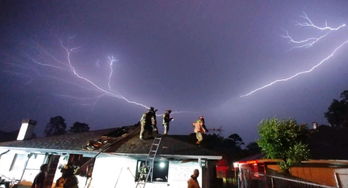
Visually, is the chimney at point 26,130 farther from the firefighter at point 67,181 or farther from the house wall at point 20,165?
the firefighter at point 67,181

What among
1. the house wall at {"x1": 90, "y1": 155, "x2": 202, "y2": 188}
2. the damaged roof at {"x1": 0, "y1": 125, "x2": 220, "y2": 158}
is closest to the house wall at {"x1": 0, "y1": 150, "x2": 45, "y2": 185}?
the damaged roof at {"x1": 0, "y1": 125, "x2": 220, "y2": 158}

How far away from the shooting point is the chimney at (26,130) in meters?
17.5

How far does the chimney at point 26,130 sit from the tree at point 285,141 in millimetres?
18037

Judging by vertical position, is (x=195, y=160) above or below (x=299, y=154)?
below

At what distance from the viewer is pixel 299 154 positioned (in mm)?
13148

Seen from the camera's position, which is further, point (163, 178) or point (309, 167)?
point (309, 167)

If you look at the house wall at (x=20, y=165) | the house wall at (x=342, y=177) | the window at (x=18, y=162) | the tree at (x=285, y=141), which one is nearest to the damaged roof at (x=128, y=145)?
the house wall at (x=20, y=165)

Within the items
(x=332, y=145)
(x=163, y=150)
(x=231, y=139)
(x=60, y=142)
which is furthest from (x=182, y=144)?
(x=231, y=139)

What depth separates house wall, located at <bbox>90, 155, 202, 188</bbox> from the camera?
38.5 feet

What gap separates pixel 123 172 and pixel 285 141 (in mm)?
10319

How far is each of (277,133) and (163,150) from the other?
7.75 m

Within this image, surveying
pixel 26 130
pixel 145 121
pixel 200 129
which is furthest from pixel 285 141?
pixel 26 130

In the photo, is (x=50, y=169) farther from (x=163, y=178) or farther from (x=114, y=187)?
(x=163, y=178)

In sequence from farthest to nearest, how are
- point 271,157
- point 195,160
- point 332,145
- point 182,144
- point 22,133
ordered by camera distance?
1. point 22,133
2. point 332,145
3. point 271,157
4. point 182,144
5. point 195,160
